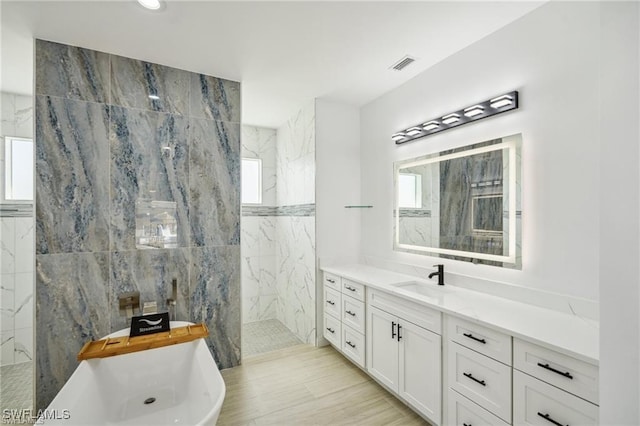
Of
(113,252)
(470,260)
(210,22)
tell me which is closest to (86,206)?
(113,252)

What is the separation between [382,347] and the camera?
2.47 meters

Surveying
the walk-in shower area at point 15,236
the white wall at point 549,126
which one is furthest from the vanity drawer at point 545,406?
the walk-in shower area at point 15,236

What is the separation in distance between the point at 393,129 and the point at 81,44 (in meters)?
2.79

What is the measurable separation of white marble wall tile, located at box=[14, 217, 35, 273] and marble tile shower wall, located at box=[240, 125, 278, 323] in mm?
2247

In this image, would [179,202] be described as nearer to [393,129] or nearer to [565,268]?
[393,129]

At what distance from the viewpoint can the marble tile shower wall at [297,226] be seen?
3.46 meters

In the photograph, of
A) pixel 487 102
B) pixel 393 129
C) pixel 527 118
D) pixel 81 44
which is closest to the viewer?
pixel 527 118

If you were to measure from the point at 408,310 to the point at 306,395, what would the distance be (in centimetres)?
113

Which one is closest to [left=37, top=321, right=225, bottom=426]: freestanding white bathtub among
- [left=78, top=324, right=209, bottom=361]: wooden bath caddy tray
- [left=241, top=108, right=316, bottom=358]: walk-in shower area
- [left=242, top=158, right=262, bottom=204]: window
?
[left=78, top=324, right=209, bottom=361]: wooden bath caddy tray

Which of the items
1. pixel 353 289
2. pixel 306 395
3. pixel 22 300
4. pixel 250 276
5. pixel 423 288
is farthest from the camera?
pixel 250 276

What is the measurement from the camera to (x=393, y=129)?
10.3 feet

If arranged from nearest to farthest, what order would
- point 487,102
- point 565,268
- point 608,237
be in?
point 608,237 → point 565,268 → point 487,102

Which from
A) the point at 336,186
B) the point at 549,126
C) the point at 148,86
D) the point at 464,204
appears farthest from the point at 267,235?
the point at 549,126

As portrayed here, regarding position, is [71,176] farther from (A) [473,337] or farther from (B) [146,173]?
(A) [473,337]
